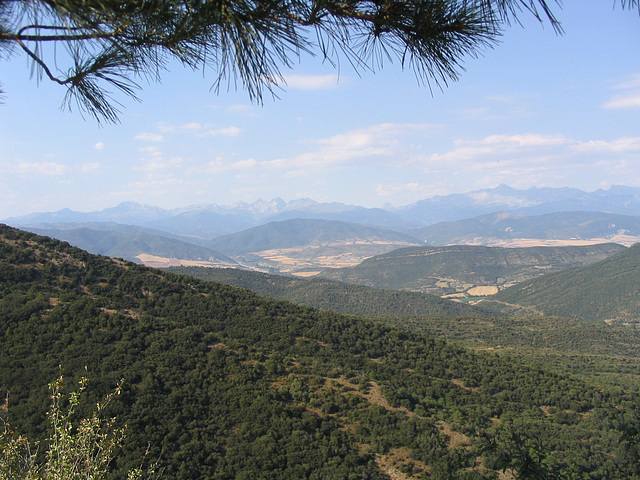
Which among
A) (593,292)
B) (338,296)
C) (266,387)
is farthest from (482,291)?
(266,387)

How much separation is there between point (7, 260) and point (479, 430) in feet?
99.4

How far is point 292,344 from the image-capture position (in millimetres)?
27891

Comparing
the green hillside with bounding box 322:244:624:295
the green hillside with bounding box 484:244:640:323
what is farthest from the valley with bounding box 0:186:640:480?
the green hillside with bounding box 322:244:624:295

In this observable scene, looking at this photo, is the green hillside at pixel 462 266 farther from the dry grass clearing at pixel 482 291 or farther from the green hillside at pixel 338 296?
the green hillside at pixel 338 296

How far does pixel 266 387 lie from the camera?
67.1 feet

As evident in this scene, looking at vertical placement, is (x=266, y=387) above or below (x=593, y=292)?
above

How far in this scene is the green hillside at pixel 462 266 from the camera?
134 meters

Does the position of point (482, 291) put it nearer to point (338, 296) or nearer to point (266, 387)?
point (338, 296)

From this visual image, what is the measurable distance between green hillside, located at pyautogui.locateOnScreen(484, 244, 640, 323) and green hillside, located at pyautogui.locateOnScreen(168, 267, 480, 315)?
17.5 meters

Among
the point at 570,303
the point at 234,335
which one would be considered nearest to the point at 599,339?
the point at 570,303

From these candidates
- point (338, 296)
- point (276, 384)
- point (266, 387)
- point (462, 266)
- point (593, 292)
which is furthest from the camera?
point (462, 266)

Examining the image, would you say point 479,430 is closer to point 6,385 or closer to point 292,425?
point 292,425

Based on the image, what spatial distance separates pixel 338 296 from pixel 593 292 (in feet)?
165

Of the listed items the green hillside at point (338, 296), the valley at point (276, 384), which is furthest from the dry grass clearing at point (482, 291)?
the valley at point (276, 384)
